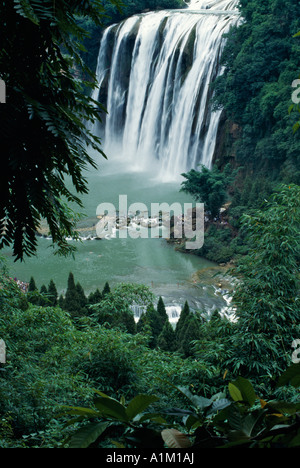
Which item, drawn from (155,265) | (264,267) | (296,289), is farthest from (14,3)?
(155,265)

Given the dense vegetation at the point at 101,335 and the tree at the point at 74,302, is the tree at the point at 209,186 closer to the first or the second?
the dense vegetation at the point at 101,335

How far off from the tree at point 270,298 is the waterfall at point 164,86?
41.7 feet

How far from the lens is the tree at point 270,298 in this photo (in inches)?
178

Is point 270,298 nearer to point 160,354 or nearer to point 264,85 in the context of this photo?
point 160,354

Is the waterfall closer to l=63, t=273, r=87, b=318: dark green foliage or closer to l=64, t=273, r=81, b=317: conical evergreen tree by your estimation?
l=63, t=273, r=87, b=318: dark green foliage

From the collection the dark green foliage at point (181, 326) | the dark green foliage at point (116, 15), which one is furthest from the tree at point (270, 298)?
the dark green foliage at point (116, 15)

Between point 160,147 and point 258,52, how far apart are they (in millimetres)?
6272

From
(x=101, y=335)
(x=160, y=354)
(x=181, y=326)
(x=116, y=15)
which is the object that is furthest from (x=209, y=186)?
(x=116, y=15)

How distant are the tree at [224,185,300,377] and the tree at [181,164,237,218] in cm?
1004

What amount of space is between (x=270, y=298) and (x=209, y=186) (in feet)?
34.9

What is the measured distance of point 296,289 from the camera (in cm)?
488

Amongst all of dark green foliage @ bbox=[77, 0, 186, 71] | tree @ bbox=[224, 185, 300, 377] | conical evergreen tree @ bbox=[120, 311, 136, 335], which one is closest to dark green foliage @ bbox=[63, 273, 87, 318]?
conical evergreen tree @ bbox=[120, 311, 136, 335]
